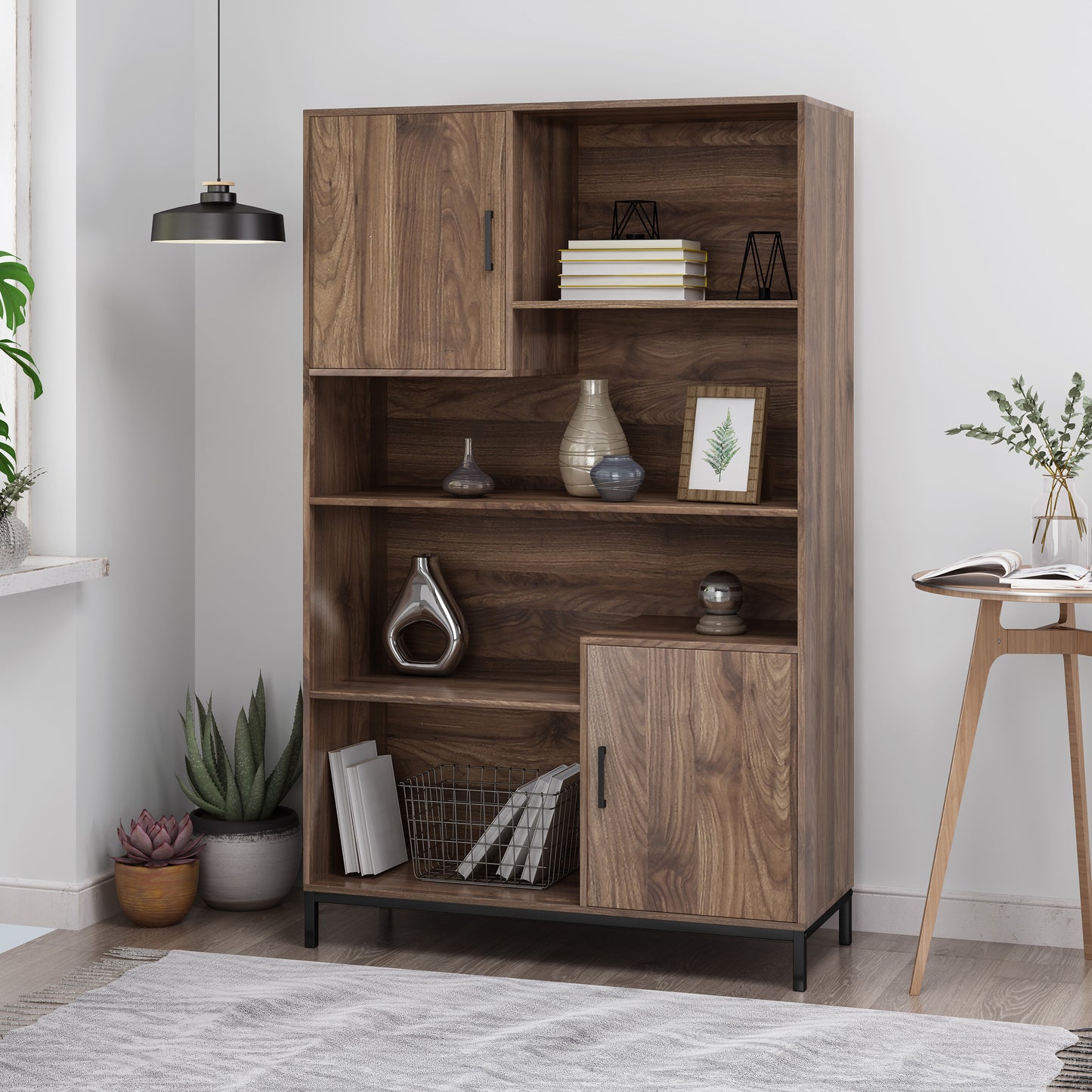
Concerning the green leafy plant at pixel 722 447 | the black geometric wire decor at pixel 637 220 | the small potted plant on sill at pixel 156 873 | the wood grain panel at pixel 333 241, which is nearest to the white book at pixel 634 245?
the black geometric wire decor at pixel 637 220

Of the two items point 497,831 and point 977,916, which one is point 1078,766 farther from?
point 497,831

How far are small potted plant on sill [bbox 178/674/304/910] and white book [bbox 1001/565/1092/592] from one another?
1702 mm

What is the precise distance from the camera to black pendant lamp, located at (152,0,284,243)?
3545 millimetres

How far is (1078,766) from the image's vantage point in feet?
11.5

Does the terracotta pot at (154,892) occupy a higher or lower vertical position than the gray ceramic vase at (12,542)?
lower

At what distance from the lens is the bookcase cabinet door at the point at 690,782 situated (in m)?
3.37

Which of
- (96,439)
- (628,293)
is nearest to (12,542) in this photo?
(96,439)

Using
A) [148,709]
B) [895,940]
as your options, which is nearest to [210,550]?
[148,709]

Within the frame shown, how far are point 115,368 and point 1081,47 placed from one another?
2.38 m

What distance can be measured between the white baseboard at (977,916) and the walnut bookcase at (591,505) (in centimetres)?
15

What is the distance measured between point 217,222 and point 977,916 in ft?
7.77

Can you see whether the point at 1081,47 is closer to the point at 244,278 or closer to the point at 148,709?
the point at 244,278

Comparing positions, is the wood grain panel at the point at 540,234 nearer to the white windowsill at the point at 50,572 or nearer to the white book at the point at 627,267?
the white book at the point at 627,267

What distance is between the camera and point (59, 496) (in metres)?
3.79
